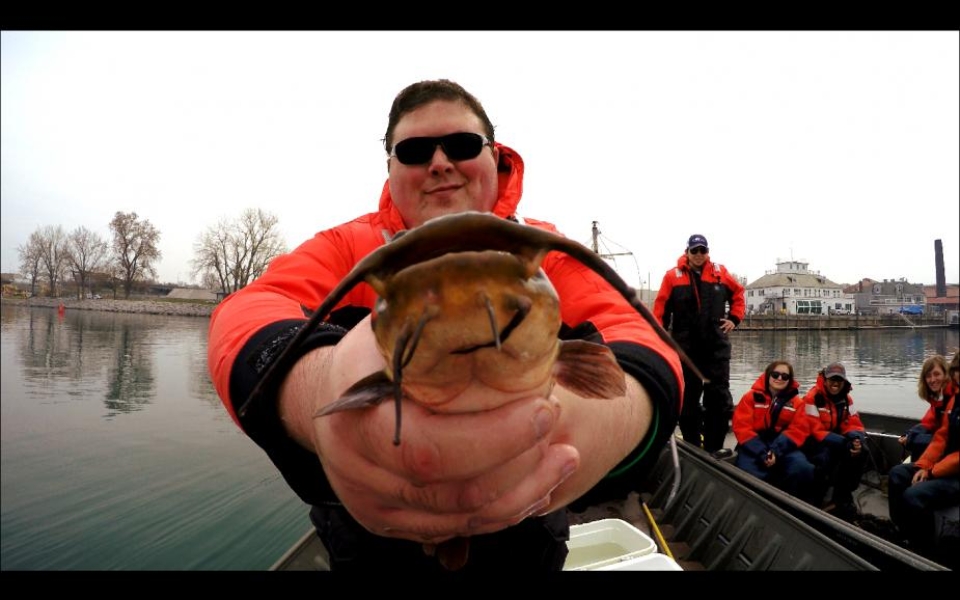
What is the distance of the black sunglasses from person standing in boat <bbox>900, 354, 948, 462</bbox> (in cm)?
757

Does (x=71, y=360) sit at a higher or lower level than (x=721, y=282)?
lower

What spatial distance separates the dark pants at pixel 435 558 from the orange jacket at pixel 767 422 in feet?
19.7

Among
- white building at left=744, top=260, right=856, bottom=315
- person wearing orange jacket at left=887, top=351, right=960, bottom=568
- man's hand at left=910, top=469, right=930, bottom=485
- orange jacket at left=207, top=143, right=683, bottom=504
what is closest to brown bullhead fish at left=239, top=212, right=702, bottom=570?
orange jacket at left=207, top=143, right=683, bottom=504

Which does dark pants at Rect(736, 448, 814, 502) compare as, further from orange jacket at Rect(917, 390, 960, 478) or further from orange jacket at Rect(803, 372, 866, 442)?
orange jacket at Rect(917, 390, 960, 478)

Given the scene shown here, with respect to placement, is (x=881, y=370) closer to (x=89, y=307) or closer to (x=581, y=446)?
(x=581, y=446)

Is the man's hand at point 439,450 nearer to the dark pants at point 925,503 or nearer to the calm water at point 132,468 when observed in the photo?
the dark pants at point 925,503

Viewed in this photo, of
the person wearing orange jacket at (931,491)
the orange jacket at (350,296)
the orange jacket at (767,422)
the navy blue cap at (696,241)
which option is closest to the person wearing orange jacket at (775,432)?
the orange jacket at (767,422)

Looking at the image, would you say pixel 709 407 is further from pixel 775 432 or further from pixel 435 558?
pixel 435 558

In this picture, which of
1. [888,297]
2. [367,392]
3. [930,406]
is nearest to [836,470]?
[930,406]

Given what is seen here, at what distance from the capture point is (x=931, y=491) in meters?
5.16

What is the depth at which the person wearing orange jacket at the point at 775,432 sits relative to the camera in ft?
20.5
